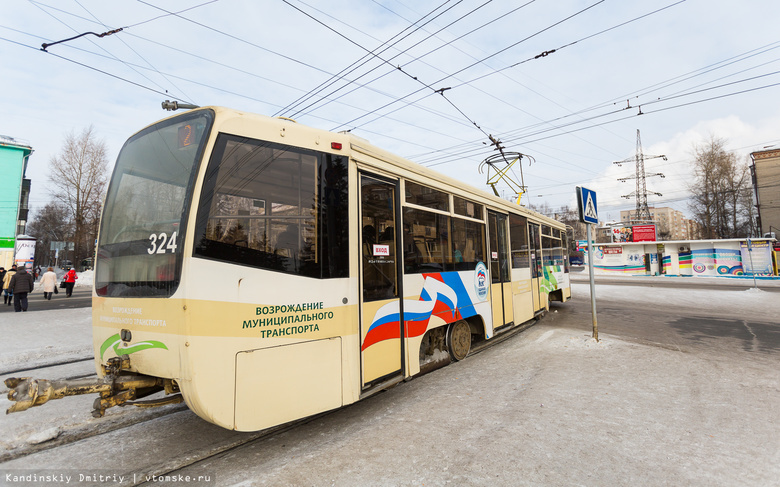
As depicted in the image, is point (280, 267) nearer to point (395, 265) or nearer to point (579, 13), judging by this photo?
point (395, 265)

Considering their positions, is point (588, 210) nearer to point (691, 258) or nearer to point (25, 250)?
point (691, 258)

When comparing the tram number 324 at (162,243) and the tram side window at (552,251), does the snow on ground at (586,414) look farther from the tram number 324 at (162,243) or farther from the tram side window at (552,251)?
the tram side window at (552,251)

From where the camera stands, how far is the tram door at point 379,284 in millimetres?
4070

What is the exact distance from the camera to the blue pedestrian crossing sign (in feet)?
24.5

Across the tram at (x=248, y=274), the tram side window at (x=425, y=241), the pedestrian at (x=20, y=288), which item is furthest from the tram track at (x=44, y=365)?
the pedestrian at (x=20, y=288)

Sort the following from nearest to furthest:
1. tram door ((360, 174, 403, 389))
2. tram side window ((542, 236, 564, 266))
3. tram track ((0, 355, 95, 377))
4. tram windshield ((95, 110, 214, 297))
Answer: tram windshield ((95, 110, 214, 297))
tram door ((360, 174, 403, 389))
tram track ((0, 355, 95, 377))
tram side window ((542, 236, 564, 266))

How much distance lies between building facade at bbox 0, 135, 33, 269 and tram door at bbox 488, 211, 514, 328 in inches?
1697

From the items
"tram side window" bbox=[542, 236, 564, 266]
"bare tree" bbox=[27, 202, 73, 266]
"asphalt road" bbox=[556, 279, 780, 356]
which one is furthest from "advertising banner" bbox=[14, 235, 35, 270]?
"asphalt road" bbox=[556, 279, 780, 356]

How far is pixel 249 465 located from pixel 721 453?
419 centimetres

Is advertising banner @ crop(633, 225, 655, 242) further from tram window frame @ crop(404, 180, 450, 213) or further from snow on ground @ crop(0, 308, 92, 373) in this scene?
snow on ground @ crop(0, 308, 92, 373)

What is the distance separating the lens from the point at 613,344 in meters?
7.50

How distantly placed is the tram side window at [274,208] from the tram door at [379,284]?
42 cm

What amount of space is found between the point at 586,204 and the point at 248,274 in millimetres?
7006

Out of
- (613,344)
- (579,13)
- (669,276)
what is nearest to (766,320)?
(613,344)
